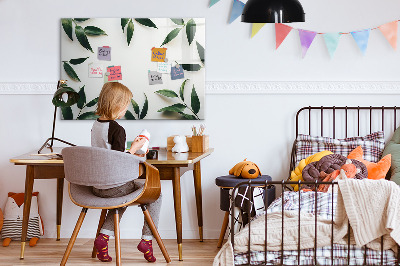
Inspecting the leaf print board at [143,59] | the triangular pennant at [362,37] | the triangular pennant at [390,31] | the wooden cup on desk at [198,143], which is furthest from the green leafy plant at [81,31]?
the triangular pennant at [390,31]

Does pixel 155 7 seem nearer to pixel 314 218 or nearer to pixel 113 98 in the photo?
pixel 113 98

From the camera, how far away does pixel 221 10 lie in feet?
14.6

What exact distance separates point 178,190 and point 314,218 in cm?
98

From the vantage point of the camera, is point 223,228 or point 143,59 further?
point 143,59

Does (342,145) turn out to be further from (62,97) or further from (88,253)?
(62,97)

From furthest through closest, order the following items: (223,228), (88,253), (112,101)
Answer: (223,228) → (88,253) → (112,101)

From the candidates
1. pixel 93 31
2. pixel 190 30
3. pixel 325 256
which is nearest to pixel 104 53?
pixel 93 31

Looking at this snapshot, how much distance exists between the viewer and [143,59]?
4.47 meters

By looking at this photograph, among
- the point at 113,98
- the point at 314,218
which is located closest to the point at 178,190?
the point at 113,98

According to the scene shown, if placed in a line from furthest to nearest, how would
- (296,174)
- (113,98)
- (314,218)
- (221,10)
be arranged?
(221,10) < (296,174) < (113,98) < (314,218)

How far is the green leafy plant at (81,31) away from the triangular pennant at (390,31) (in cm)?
197

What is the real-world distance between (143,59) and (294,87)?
1093 millimetres

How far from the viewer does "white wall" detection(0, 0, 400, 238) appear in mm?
4422

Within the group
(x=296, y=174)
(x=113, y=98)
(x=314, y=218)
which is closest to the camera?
(x=314, y=218)
